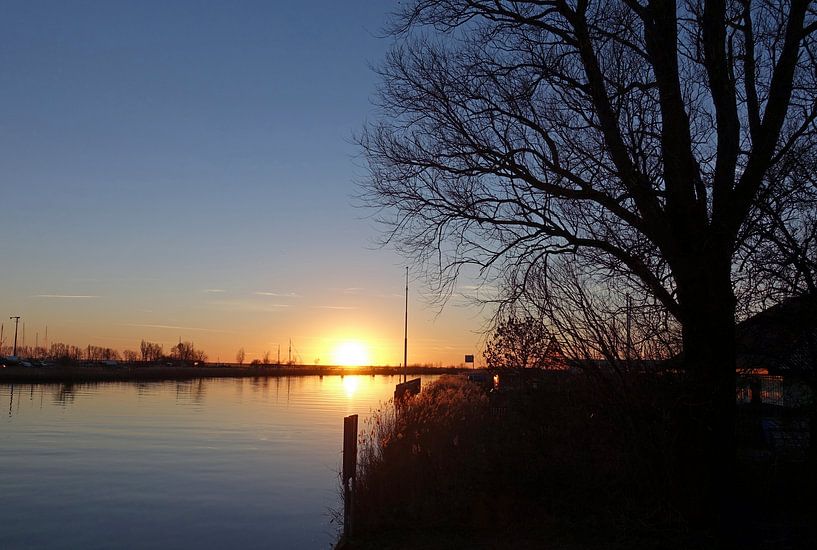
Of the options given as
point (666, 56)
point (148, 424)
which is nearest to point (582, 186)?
point (666, 56)

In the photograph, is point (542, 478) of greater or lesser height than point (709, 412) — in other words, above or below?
below

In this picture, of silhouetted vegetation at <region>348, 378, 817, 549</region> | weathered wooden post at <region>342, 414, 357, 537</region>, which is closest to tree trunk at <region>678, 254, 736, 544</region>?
silhouetted vegetation at <region>348, 378, 817, 549</region>

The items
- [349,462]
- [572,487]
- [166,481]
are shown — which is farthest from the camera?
[166,481]

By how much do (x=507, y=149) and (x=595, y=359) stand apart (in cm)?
346

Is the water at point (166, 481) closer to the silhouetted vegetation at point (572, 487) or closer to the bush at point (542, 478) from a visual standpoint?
the bush at point (542, 478)

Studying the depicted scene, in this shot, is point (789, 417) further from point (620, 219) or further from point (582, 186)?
point (582, 186)

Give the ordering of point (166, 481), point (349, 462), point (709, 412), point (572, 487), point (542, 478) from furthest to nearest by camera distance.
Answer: point (166, 481) < point (542, 478) < point (572, 487) < point (349, 462) < point (709, 412)

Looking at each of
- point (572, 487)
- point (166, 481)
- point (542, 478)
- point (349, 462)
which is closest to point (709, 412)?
point (572, 487)

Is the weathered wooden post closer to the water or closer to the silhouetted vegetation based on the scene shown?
the silhouetted vegetation

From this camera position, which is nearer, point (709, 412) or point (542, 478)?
point (709, 412)

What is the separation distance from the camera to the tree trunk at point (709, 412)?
9.99 meters

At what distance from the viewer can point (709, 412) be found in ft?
32.9

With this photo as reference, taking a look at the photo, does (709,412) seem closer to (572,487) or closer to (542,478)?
(572,487)

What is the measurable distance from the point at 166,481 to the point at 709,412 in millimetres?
15689
